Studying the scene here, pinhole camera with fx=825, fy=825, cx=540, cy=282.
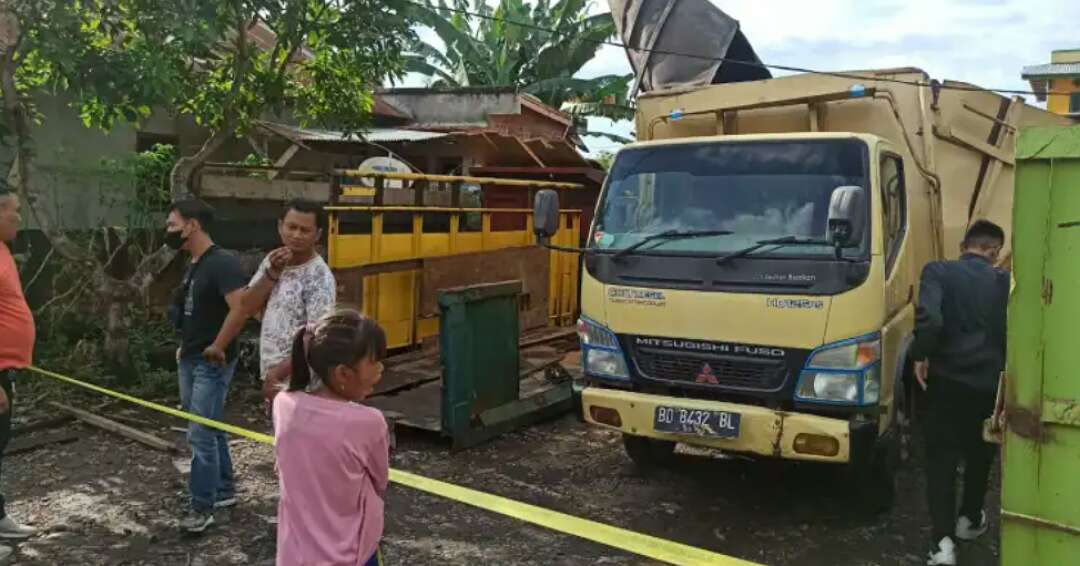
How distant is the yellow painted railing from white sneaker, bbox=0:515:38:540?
3006mm

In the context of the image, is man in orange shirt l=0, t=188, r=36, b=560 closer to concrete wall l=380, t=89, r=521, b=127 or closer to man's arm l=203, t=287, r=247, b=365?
man's arm l=203, t=287, r=247, b=365

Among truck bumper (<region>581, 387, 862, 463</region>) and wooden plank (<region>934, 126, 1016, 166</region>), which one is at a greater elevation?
wooden plank (<region>934, 126, 1016, 166</region>)

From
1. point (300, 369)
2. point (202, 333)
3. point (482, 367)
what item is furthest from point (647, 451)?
point (300, 369)

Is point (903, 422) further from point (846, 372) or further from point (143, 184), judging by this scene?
point (143, 184)

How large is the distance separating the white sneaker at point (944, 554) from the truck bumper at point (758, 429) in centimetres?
61

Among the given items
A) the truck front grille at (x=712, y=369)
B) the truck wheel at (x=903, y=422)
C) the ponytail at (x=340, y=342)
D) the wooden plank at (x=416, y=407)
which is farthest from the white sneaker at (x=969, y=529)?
the ponytail at (x=340, y=342)

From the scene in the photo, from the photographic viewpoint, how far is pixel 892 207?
15.6 feet

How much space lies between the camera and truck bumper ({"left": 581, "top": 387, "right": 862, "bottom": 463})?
4.20m

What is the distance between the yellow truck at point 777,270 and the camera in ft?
14.0

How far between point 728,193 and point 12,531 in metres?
4.26

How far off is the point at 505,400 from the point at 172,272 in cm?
420

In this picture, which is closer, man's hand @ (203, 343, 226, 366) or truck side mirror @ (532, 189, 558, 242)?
man's hand @ (203, 343, 226, 366)

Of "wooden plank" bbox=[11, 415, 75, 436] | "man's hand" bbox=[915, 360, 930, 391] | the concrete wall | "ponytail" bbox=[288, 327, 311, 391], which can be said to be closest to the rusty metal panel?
"wooden plank" bbox=[11, 415, 75, 436]

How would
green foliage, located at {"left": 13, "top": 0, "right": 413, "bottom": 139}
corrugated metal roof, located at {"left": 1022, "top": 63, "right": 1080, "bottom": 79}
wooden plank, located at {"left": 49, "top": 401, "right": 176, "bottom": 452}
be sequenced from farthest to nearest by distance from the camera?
corrugated metal roof, located at {"left": 1022, "top": 63, "right": 1080, "bottom": 79} < green foliage, located at {"left": 13, "top": 0, "right": 413, "bottom": 139} < wooden plank, located at {"left": 49, "top": 401, "right": 176, "bottom": 452}
